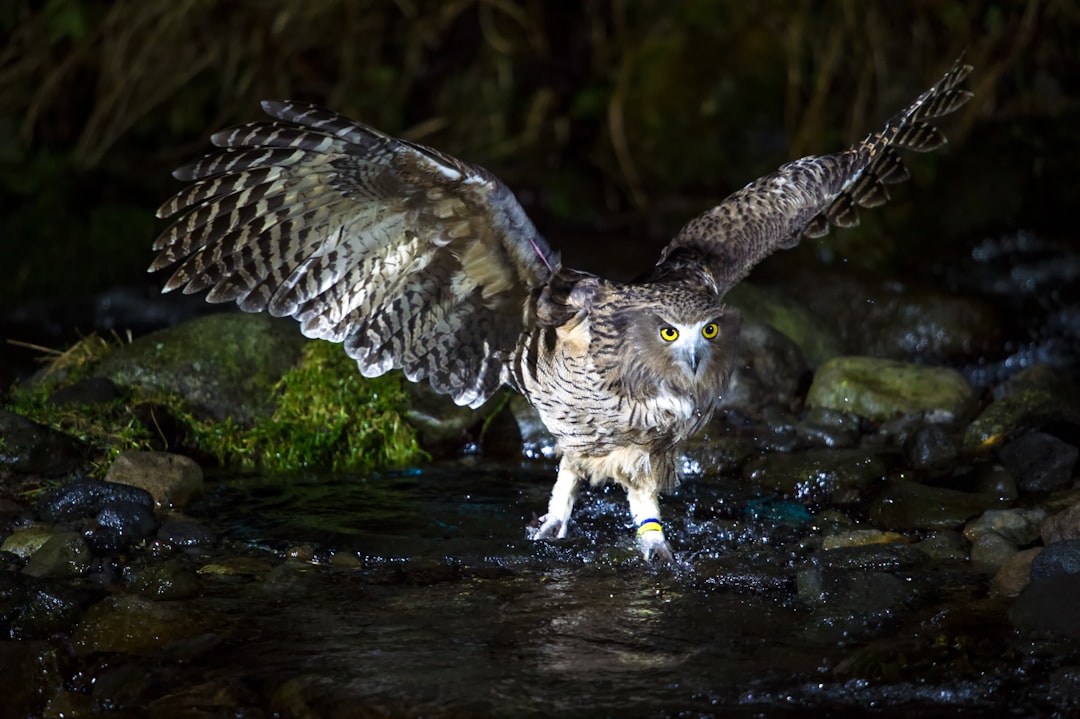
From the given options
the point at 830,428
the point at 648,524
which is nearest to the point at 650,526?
the point at 648,524

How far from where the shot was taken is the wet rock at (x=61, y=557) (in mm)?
5320

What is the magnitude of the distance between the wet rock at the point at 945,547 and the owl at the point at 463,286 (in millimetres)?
1161

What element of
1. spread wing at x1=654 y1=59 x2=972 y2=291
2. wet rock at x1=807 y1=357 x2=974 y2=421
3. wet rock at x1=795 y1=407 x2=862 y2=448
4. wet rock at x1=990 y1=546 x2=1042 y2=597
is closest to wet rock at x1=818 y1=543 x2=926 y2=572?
wet rock at x1=990 y1=546 x2=1042 y2=597

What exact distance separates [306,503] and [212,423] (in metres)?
1.01

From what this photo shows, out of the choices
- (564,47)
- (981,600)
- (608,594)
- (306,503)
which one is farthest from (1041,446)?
(564,47)

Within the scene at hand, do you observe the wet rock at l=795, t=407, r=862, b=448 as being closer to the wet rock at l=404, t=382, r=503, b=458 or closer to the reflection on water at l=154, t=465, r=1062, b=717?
the reflection on water at l=154, t=465, r=1062, b=717

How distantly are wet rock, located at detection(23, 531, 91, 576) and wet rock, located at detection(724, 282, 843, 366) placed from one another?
453 centimetres

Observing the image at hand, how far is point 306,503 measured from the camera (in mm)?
6477

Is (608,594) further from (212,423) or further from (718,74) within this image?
(718,74)

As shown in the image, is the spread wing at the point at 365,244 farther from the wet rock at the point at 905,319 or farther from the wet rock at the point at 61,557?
the wet rock at the point at 905,319

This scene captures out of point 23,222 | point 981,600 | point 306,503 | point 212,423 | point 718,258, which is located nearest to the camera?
point 981,600

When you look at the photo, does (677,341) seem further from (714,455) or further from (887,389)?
(887,389)

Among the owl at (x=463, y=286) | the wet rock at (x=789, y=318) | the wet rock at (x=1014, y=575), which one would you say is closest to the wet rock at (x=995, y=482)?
the wet rock at (x=1014, y=575)

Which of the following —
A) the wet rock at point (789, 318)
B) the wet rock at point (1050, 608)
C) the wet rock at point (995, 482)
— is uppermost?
the wet rock at point (789, 318)
